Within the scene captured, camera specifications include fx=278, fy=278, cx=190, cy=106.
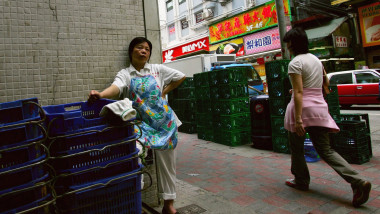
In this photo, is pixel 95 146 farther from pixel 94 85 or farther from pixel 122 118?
pixel 94 85

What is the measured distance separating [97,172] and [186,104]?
737 centimetres

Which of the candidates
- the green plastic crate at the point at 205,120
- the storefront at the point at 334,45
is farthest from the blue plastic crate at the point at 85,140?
the storefront at the point at 334,45

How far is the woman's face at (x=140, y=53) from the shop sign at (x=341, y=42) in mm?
15518

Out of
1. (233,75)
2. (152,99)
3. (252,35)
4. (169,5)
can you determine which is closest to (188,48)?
(169,5)

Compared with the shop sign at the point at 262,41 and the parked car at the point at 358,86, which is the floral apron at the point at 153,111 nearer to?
the parked car at the point at 358,86

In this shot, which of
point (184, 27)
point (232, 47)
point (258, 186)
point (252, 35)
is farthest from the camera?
point (184, 27)

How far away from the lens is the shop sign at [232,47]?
754 inches

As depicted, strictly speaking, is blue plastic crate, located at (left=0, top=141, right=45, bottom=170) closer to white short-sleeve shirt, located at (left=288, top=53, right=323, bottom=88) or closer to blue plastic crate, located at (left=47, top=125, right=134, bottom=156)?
blue plastic crate, located at (left=47, top=125, right=134, bottom=156)

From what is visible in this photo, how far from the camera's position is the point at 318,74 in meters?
3.28

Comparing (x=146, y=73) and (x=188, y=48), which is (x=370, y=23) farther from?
(x=146, y=73)

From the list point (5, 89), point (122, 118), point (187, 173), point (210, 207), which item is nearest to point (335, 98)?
point (187, 173)

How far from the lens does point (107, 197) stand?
1864 mm

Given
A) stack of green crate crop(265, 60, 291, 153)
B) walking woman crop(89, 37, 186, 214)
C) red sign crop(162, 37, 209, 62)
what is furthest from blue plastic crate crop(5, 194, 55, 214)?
red sign crop(162, 37, 209, 62)

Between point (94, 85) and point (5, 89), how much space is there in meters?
0.83
